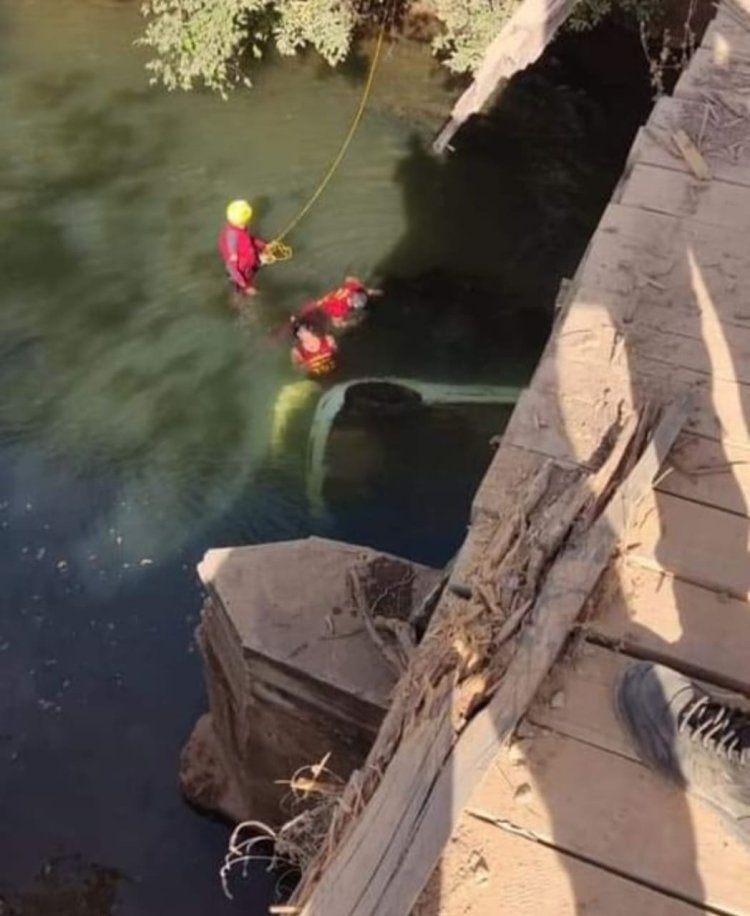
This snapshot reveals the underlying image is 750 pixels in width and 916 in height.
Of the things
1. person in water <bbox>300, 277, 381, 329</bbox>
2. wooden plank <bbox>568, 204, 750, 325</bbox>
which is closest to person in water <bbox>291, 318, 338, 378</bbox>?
person in water <bbox>300, 277, 381, 329</bbox>

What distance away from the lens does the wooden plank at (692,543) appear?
3.23 meters

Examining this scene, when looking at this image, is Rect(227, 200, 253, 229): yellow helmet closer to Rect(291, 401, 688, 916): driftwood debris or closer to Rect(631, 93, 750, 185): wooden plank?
Rect(631, 93, 750, 185): wooden plank

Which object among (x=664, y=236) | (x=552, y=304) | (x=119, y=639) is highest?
(x=664, y=236)

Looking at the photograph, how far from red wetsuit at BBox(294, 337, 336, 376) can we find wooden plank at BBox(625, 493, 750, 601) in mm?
5532

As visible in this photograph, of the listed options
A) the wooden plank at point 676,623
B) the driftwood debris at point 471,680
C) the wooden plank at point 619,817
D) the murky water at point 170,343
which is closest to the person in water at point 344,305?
the murky water at point 170,343

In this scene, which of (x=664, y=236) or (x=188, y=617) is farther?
(x=188, y=617)

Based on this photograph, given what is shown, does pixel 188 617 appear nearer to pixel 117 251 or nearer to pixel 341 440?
pixel 341 440

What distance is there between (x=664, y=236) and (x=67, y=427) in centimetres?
515

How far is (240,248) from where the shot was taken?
910cm

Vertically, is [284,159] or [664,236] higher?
[664,236]

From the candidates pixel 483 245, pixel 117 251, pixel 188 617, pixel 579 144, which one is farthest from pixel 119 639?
pixel 579 144

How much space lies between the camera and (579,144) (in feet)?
37.6

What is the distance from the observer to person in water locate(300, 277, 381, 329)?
360 inches

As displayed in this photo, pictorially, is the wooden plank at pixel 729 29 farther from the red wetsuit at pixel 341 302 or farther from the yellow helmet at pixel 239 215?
the yellow helmet at pixel 239 215
